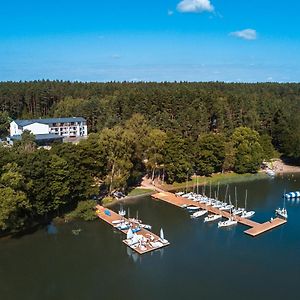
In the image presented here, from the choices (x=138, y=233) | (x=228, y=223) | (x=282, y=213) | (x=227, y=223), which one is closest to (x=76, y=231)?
(x=138, y=233)

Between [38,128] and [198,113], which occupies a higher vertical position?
[198,113]

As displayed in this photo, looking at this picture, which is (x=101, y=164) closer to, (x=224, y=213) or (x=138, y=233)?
(x=138, y=233)

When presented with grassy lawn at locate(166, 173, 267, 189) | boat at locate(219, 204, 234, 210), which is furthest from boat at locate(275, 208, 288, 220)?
grassy lawn at locate(166, 173, 267, 189)

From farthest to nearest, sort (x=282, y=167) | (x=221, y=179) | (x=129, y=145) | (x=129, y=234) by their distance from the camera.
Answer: (x=282, y=167) → (x=221, y=179) → (x=129, y=145) → (x=129, y=234)

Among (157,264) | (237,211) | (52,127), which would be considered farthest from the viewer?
(52,127)

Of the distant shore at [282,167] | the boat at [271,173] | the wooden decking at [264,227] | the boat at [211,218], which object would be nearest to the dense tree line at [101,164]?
the boat at [271,173]

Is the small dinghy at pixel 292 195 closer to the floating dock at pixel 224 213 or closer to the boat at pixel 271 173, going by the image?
the floating dock at pixel 224 213
